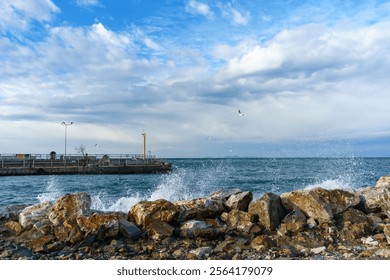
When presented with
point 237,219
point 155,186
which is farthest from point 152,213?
point 155,186

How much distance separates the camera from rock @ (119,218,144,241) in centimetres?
688

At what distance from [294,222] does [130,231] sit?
127 inches

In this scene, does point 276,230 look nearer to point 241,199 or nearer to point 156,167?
point 241,199

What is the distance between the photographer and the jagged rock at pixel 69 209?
24.4ft

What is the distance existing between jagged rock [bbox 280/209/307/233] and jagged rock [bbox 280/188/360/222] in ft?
0.98

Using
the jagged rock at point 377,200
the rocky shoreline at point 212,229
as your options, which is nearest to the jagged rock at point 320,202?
the rocky shoreline at point 212,229

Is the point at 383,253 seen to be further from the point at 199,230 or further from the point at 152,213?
the point at 152,213

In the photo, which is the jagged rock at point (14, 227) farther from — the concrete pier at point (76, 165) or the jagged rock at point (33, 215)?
the concrete pier at point (76, 165)

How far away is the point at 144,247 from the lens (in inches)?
253

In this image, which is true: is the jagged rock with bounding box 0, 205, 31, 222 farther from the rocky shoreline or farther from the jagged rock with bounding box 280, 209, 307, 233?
the jagged rock with bounding box 280, 209, 307, 233

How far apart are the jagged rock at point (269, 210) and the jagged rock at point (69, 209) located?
3.51 meters

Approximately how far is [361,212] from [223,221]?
3067mm

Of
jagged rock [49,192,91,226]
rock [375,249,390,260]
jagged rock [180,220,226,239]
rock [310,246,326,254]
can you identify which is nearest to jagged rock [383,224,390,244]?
rock [375,249,390,260]

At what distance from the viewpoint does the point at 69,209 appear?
771 centimetres
